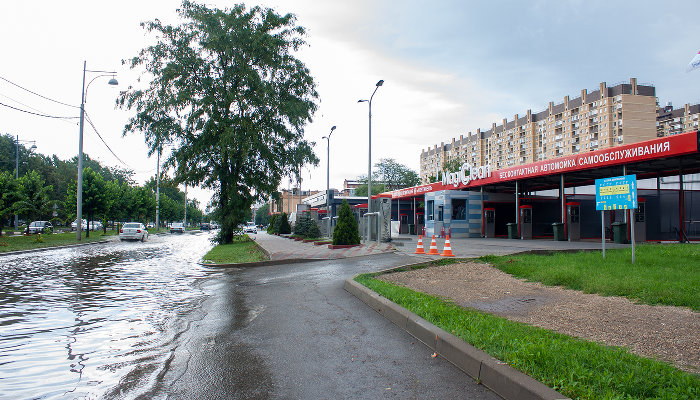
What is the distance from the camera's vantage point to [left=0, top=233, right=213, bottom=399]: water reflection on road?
393 centimetres

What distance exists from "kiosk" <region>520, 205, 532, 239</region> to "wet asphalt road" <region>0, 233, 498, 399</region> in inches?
822

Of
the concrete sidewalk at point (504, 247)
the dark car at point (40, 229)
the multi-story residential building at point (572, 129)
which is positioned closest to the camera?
the concrete sidewalk at point (504, 247)

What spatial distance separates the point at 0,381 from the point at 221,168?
77.8ft

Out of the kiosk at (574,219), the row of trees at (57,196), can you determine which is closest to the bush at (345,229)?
the row of trees at (57,196)

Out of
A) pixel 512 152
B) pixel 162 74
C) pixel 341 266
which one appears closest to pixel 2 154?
pixel 162 74

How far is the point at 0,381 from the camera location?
391 centimetres

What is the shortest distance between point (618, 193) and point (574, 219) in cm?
1671

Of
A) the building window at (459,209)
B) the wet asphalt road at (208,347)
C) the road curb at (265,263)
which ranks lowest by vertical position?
the road curb at (265,263)

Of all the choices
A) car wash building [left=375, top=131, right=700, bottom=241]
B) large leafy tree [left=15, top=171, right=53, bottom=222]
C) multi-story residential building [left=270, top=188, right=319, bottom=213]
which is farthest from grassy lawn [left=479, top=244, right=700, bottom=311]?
large leafy tree [left=15, top=171, right=53, bottom=222]

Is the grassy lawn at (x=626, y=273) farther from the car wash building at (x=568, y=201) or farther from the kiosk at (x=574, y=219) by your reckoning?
the kiosk at (x=574, y=219)

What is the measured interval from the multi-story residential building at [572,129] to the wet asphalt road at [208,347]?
65689mm

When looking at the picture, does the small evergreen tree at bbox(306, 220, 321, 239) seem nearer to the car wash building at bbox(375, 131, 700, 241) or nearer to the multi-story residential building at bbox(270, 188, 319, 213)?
the multi-story residential building at bbox(270, 188, 319, 213)

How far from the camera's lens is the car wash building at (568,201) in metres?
20.6

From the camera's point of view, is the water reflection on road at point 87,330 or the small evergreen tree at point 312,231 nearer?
the water reflection on road at point 87,330
